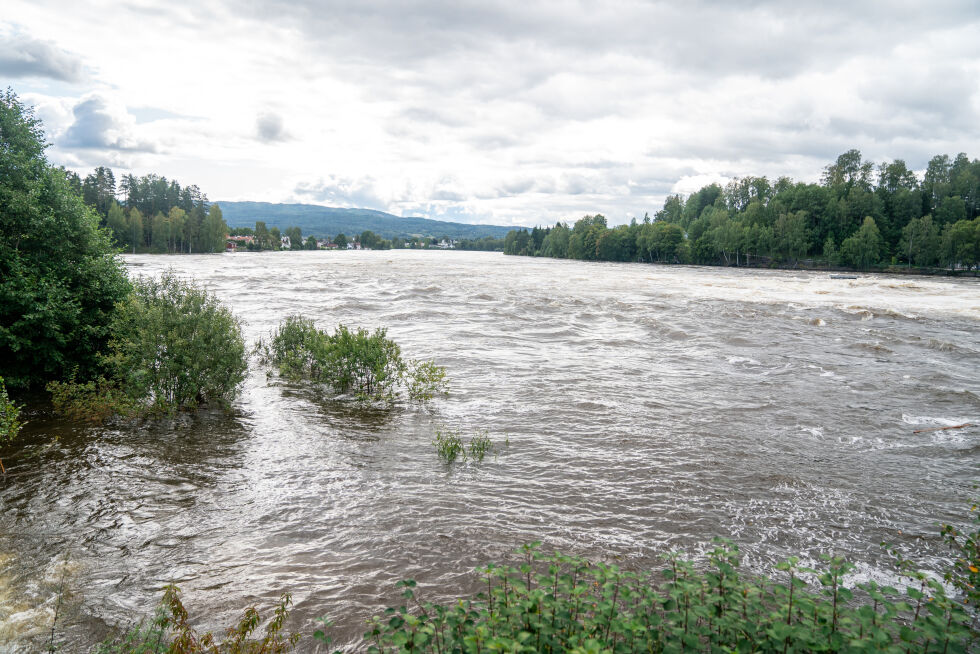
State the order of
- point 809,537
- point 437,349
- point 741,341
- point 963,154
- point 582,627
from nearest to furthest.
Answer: point 582,627
point 809,537
point 437,349
point 741,341
point 963,154

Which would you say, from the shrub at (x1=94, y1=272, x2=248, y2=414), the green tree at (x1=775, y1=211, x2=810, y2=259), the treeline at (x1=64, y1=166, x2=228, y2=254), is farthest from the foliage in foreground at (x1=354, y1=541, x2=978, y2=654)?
the treeline at (x1=64, y1=166, x2=228, y2=254)

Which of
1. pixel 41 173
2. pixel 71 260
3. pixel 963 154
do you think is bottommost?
pixel 71 260

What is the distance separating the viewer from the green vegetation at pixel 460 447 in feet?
36.9

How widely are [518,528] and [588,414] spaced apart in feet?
22.1

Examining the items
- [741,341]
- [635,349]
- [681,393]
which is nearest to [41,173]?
[681,393]

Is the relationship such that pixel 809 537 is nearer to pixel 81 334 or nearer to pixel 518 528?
pixel 518 528

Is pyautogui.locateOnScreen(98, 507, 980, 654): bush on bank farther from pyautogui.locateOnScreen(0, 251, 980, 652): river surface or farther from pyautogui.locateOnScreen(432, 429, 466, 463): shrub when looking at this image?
pyautogui.locateOnScreen(432, 429, 466, 463): shrub

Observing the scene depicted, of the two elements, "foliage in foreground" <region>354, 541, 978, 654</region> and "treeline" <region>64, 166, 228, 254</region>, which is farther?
"treeline" <region>64, 166, 228, 254</region>

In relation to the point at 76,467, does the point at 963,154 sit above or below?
above

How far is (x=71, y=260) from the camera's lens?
1522cm

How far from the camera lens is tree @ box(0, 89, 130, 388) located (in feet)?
44.2

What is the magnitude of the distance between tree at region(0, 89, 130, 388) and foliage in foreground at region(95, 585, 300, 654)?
37.4 feet

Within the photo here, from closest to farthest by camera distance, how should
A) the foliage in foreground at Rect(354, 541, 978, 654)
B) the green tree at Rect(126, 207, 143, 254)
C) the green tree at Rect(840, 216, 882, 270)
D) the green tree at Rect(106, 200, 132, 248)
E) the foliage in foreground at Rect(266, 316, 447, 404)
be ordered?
the foliage in foreground at Rect(354, 541, 978, 654) < the foliage in foreground at Rect(266, 316, 447, 404) < the green tree at Rect(840, 216, 882, 270) < the green tree at Rect(106, 200, 132, 248) < the green tree at Rect(126, 207, 143, 254)

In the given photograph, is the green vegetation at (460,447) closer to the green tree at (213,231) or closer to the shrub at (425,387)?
the shrub at (425,387)
